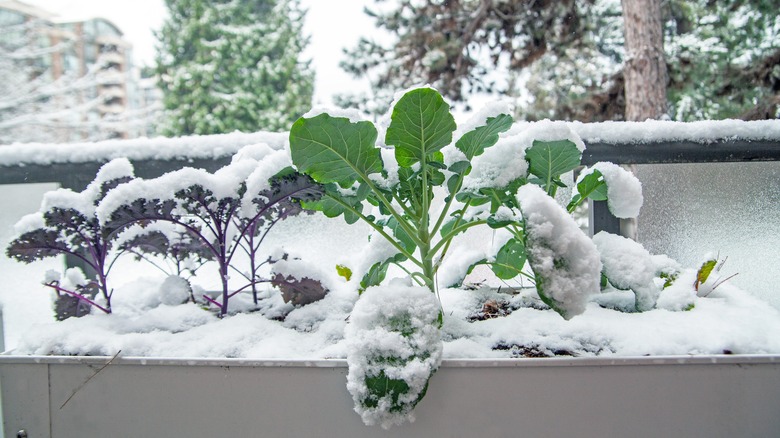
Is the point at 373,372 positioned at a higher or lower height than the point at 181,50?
lower

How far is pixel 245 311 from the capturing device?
688 mm

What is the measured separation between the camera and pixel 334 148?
52cm

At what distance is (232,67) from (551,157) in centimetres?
859

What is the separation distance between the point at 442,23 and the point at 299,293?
3.51 m

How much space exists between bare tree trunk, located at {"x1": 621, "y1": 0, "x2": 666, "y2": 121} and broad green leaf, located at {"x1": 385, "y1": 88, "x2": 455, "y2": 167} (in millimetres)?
2311

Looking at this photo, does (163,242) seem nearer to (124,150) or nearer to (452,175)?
(124,150)

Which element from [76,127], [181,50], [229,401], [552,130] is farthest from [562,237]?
[181,50]

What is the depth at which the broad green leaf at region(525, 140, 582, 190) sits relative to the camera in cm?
56

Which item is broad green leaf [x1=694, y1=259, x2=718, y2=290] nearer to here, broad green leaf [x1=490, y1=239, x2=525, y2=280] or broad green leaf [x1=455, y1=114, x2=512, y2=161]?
broad green leaf [x1=490, y1=239, x2=525, y2=280]

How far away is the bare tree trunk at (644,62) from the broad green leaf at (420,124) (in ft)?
7.56

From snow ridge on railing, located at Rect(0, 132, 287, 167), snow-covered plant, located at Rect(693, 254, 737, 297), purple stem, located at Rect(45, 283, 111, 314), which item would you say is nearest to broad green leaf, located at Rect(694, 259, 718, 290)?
snow-covered plant, located at Rect(693, 254, 737, 297)

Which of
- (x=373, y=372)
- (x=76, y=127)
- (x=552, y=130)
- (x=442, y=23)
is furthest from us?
(x=76, y=127)

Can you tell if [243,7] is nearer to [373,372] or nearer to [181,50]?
[181,50]

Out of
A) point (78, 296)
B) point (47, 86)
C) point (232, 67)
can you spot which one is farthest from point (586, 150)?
point (232, 67)
